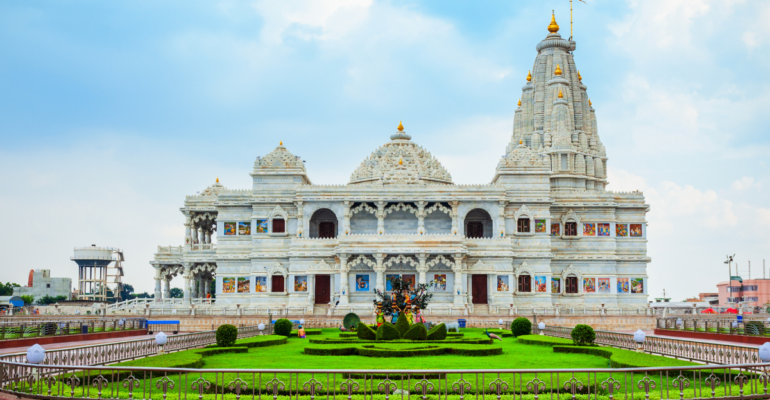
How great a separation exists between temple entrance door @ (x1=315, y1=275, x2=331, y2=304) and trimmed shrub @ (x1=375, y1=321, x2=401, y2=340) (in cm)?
2528

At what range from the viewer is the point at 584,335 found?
26891 mm

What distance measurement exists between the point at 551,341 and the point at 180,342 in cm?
1349

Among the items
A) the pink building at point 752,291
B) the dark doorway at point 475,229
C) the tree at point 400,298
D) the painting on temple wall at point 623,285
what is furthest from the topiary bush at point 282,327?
the pink building at point 752,291

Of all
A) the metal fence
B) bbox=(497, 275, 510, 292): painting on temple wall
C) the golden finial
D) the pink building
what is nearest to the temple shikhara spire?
bbox=(497, 275, 510, 292): painting on temple wall

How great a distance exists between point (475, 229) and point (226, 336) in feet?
111

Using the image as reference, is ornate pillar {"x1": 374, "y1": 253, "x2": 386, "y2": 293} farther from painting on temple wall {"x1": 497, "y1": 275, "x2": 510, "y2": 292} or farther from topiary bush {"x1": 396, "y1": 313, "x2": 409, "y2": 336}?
topiary bush {"x1": 396, "y1": 313, "x2": 409, "y2": 336}

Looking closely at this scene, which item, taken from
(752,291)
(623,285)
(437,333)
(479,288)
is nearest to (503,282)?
(479,288)

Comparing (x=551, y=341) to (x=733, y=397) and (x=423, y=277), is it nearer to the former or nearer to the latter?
(x=733, y=397)

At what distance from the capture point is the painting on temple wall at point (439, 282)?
5200 centimetres

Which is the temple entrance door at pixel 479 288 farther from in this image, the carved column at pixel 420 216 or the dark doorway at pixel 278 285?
the dark doorway at pixel 278 285

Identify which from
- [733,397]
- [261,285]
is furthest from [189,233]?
[733,397]

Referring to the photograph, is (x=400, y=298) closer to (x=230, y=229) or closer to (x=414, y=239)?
(x=414, y=239)

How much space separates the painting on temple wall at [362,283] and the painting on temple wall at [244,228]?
10328mm

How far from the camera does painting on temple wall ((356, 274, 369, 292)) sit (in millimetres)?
51875
